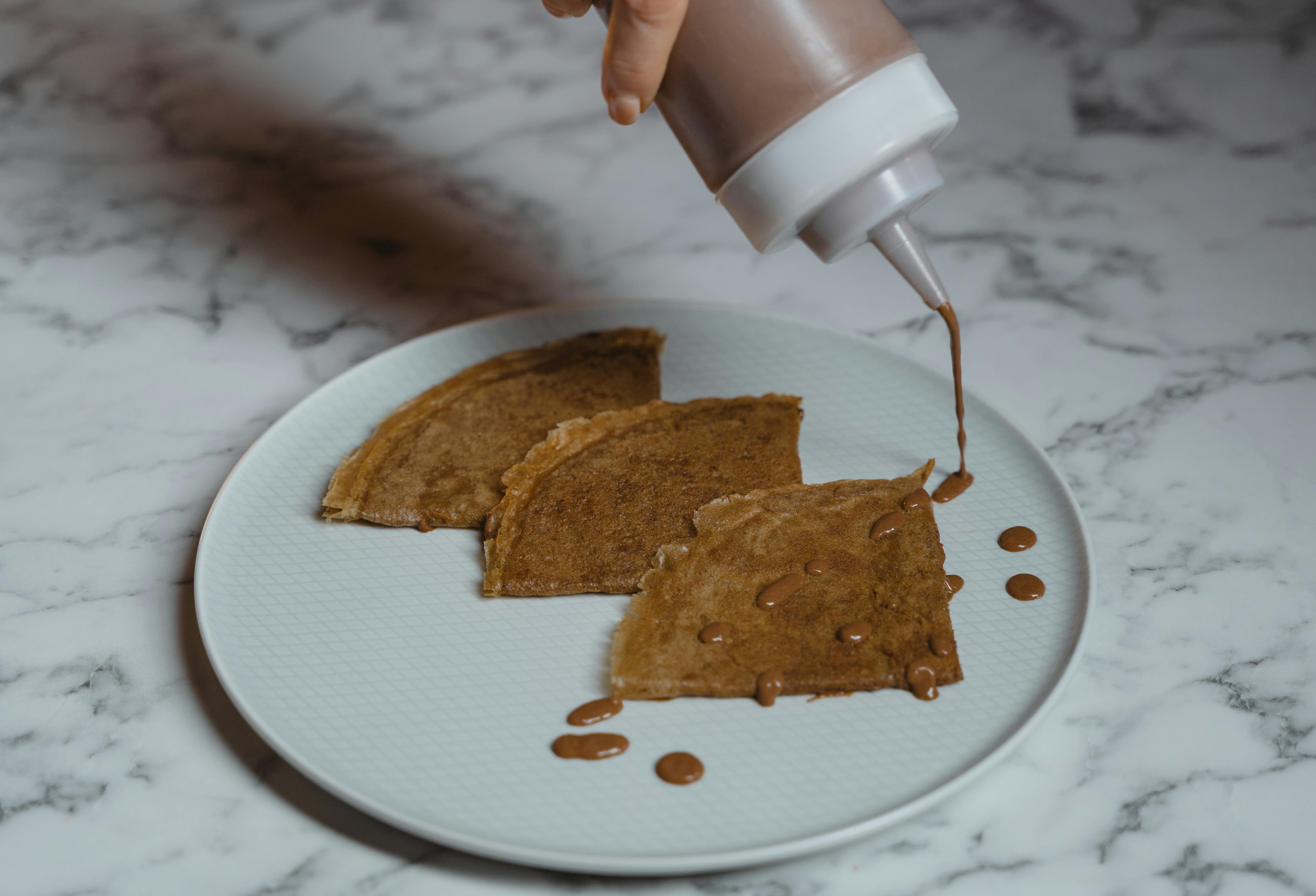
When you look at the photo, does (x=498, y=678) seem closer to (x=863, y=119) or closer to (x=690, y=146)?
(x=690, y=146)

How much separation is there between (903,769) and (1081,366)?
1.78 m

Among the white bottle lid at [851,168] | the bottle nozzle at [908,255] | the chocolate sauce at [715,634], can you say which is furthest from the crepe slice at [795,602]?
the white bottle lid at [851,168]

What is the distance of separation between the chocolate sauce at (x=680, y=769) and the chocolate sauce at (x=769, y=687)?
7.3 inches

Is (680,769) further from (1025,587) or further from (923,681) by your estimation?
(1025,587)

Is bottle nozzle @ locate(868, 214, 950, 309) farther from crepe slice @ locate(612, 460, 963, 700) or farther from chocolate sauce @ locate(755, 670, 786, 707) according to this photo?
chocolate sauce @ locate(755, 670, 786, 707)

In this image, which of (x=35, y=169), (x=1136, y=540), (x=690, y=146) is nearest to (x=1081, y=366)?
(x=1136, y=540)

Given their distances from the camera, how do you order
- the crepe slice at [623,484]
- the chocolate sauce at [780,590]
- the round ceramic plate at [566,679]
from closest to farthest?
the round ceramic plate at [566,679]
the chocolate sauce at [780,590]
the crepe slice at [623,484]

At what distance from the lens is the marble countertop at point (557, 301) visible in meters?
2.21

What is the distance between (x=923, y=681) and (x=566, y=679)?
715mm

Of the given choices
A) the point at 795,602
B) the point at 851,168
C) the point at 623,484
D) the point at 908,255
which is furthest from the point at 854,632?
the point at 851,168

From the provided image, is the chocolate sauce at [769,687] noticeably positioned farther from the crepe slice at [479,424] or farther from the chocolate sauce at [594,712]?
the crepe slice at [479,424]

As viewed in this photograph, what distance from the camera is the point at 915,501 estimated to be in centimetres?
272

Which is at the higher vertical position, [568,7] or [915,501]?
[568,7]

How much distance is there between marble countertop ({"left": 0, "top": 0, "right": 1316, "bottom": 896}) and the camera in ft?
7.26
